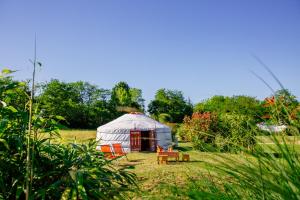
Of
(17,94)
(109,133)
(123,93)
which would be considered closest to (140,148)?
(109,133)

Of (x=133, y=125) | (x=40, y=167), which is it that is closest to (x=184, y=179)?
(x=40, y=167)

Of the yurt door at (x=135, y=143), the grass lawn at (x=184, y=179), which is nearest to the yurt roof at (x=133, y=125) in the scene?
the yurt door at (x=135, y=143)

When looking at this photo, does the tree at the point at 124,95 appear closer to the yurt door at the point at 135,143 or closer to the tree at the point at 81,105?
the tree at the point at 81,105

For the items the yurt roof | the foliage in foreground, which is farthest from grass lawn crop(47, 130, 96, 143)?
the yurt roof

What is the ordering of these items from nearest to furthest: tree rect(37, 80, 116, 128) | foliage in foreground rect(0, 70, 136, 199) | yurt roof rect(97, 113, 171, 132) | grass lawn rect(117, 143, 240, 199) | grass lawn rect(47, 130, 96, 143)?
grass lawn rect(117, 143, 240, 199) < foliage in foreground rect(0, 70, 136, 199) < grass lawn rect(47, 130, 96, 143) < yurt roof rect(97, 113, 171, 132) < tree rect(37, 80, 116, 128)

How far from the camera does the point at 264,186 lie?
2.55 ft

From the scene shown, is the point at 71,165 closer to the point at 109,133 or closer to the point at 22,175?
the point at 22,175

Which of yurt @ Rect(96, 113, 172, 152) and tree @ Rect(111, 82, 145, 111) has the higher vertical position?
tree @ Rect(111, 82, 145, 111)

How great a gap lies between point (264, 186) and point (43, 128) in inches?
82.3

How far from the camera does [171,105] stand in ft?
180

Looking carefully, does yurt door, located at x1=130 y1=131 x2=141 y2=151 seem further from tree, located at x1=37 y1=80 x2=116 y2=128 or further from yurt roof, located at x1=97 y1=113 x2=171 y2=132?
tree, located at x1=37 y1=80 x2=116 y2=128

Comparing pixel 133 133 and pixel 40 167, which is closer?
pixel 40 167

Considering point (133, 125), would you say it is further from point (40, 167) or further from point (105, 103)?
point (105, 103)

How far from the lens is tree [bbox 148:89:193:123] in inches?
2058
